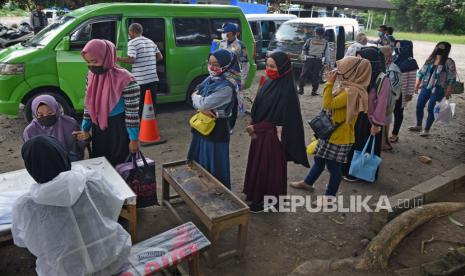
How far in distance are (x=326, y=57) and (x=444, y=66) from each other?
3.58 metres

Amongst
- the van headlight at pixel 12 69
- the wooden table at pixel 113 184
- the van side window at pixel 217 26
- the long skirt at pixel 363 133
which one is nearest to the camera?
the wooden table at pixel 113 184

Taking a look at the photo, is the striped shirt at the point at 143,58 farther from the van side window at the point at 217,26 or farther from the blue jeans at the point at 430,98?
the blue jeans at the point at 430,98

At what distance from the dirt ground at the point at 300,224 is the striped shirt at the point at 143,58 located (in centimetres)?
105

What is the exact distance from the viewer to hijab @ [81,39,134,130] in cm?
329

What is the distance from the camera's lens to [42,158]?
1.94 metres

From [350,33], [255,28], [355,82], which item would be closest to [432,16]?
[350,33]

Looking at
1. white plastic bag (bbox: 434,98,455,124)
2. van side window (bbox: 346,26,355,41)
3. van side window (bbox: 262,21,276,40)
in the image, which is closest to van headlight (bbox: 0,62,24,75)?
white plastic bag (bbox: 434,98,455,124)

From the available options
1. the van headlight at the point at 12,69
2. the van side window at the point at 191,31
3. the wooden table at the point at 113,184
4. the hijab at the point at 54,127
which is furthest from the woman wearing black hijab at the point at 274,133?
the van headlight at the point at 12,69

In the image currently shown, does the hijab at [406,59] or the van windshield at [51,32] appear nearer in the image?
the van windshield at [51,32]

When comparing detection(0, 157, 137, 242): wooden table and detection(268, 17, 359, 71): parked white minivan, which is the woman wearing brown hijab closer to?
detection(0, 157, 137, 242): wooden table

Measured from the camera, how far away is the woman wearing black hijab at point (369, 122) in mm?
4516

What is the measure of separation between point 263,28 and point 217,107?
32.9 ft

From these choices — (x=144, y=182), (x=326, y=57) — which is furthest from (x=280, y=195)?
(x=326, y=57)

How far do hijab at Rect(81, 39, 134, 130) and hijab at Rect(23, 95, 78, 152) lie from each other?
27 centimetres
